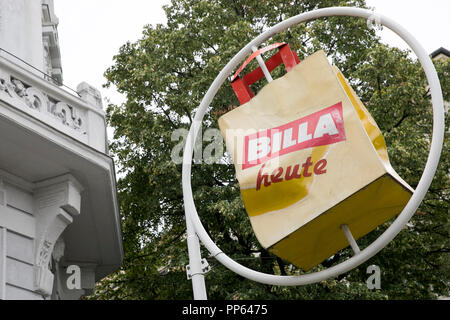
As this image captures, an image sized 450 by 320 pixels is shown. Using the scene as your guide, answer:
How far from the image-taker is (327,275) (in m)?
7.43

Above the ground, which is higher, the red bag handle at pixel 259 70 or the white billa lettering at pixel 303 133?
the red bag handle at pixel 259 70

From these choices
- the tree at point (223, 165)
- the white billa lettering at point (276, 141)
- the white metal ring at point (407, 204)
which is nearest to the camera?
the white metal ring at point (407, 204)

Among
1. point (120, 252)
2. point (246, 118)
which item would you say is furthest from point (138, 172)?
point (246, 118)

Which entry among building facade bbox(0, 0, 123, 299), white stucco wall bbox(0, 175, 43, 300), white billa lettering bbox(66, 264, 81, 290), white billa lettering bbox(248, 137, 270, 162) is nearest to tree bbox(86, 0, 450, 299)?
white billa lettering bbox(66, 264, 81, 290)

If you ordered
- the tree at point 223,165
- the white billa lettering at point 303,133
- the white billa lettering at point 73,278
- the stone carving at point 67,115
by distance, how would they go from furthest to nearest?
the tree at point 223,165 → the white billa lettering at point 73,278 → the stone carving at point 67,115 → the white billa lettering at point 303,133

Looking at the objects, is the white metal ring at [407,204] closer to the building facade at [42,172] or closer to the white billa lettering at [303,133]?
the white billa lettering at [303,133]

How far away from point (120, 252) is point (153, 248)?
4737 millimetres

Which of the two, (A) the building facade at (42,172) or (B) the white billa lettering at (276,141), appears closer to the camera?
(B) the white billa lettering at (276,141)

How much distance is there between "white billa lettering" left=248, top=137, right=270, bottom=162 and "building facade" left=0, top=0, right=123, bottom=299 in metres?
4.28

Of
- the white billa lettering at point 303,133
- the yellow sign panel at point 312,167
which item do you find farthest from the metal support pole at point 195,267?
the white billa lettering at point 303,133

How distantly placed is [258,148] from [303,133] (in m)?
0.63

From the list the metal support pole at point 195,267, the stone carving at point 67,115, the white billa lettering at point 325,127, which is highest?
the stone carving at point 67,115

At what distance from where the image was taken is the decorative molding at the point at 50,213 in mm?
11438
